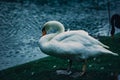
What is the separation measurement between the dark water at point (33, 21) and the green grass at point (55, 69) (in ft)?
4.40

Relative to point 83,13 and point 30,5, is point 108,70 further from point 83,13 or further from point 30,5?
point 30,5

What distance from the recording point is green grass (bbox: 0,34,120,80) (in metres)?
8.28

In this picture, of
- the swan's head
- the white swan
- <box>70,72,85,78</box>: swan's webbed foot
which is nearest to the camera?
the white swan

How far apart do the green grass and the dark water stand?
4.40 feet

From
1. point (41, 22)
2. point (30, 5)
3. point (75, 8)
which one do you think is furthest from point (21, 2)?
point (41, 22)

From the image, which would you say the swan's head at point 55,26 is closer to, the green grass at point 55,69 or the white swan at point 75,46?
the white swan at point 75,46

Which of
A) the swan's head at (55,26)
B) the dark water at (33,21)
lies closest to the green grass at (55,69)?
the swan's head at (55,26)

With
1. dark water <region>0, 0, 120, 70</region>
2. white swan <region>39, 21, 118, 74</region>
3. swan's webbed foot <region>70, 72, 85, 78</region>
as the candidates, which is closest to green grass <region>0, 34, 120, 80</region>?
swan's webbed foot <region>70, 72, 85, 78</region>

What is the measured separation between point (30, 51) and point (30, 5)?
1112cm

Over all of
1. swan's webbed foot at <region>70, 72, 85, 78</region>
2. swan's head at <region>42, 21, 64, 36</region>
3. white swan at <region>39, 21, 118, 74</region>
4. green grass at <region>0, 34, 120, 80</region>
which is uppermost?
swan's head at <region>42, 21, 64, 36</region>

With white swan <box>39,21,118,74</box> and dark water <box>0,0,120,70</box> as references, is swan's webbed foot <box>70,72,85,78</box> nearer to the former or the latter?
white swan <box>39,21,118,74</box>

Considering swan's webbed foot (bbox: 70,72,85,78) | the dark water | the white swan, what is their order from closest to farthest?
the white swan < swan's webbed foot (bbox: 70,72,85,78) < the dark water

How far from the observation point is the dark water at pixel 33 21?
1266cm

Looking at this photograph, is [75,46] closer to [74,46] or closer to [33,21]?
[74,46]
